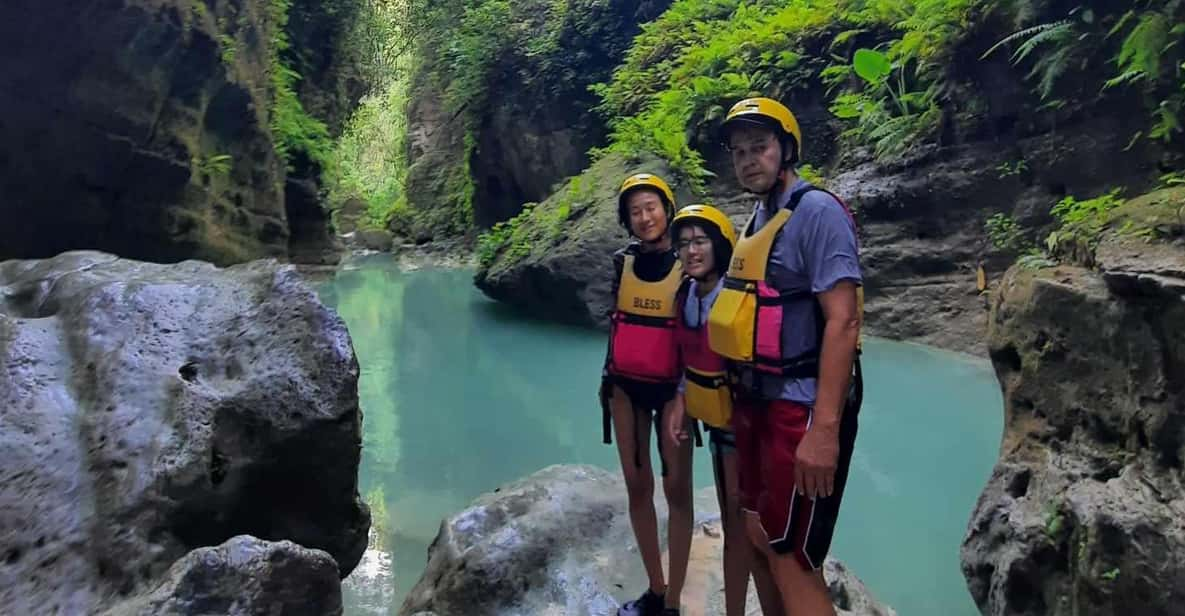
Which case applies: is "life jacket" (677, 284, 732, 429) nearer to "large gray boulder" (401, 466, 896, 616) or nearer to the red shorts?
the red shorts

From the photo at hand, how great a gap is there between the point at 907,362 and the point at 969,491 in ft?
10.7

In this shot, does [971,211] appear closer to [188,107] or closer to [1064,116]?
[1064,116]

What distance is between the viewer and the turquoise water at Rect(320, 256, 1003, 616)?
4.65 m

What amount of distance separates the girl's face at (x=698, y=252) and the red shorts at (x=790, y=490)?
62 centimetres

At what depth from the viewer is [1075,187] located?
317 inches

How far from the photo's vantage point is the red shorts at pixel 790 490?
7.00ft

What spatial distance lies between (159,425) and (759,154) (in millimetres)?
1962

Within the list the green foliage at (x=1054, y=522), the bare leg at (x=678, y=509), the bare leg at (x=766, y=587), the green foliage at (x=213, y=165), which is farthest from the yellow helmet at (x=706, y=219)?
the green foliage at (x=213, y=165)

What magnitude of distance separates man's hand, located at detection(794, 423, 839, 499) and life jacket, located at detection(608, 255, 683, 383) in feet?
2.80

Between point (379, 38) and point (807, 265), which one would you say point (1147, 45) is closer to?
point (807, 265)

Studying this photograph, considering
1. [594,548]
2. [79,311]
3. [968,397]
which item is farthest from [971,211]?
[79,311]

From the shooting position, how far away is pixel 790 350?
7.16 feet

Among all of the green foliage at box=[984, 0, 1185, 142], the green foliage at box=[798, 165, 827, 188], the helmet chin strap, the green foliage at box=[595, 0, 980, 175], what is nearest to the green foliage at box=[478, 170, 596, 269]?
→ the green foliage at box=[595, 0, 980, 175]

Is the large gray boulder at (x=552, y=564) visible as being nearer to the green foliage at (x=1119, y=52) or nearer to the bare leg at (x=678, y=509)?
the bare leg at (x=678, y=509)
